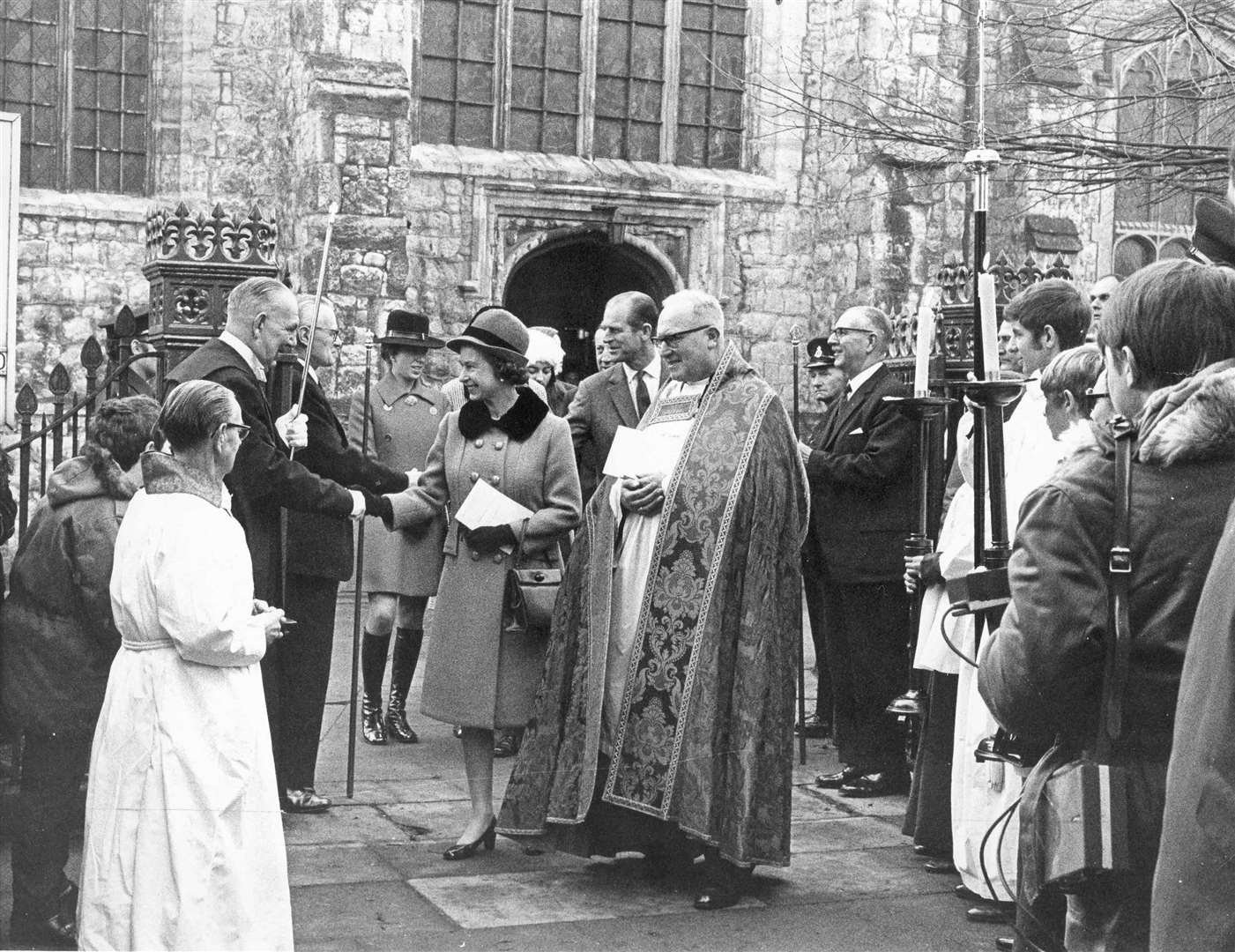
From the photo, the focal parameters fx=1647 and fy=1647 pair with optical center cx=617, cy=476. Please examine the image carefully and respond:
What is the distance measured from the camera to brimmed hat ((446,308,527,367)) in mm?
5742

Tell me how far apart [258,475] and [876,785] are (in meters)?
2.85

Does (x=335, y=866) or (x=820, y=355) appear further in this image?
(x=820, y=355)

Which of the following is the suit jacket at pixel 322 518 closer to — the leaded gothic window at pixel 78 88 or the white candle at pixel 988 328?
the white candle at pixel 988 328

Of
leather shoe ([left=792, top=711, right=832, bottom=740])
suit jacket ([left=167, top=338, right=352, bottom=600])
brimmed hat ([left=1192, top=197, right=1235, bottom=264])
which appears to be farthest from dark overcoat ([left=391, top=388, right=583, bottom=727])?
brimmed hat ([left=1192, top=197, right=1235, bottom=264])

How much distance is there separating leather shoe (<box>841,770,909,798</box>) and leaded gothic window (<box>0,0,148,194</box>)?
11.0m

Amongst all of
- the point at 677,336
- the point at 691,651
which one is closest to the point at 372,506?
the point at 677,336

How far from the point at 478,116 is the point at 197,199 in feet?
9.52

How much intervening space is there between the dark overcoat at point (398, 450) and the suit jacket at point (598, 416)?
738 mm

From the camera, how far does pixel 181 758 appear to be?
3.88 meters

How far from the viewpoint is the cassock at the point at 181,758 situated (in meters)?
3.87

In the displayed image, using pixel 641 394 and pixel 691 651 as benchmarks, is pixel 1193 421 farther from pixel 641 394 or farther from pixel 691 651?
pixel 641 394

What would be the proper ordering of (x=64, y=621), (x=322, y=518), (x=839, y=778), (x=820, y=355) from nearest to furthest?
(x=64, y=621), (x=322, y=518), (x=839, y=778), (x=820, y=355)

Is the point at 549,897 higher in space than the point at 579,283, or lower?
lower

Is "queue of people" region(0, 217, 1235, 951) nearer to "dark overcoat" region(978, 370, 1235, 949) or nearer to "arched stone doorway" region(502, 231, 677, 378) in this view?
"dark overcoat" region(978, 370, 1235, 949)
